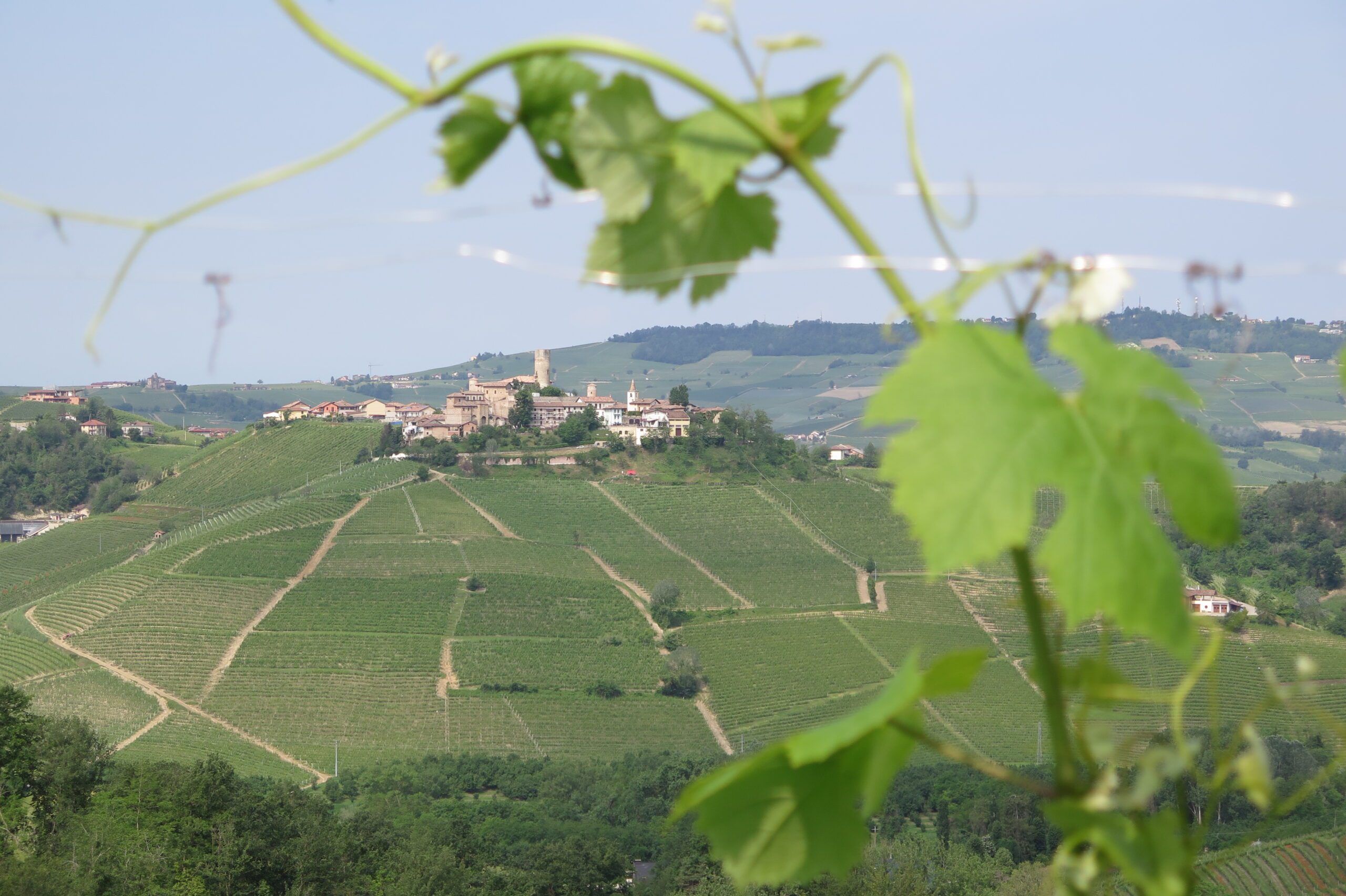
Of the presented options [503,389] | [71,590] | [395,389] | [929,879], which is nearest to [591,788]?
[929,879]

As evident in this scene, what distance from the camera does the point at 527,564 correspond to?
31.6m

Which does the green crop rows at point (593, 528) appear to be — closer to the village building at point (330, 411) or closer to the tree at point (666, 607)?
the tree at point (666, 607)

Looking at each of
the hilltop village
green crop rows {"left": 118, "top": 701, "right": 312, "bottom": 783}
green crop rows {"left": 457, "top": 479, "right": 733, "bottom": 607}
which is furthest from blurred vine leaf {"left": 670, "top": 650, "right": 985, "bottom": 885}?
the hilltop village

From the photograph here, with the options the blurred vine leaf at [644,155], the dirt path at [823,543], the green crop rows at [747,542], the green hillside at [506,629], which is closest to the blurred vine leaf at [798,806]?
the blurred vine leaf at [644,155]

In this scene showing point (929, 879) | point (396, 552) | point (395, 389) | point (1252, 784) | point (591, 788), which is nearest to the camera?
point (1252, 784)

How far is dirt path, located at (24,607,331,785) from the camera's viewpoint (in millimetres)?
23594

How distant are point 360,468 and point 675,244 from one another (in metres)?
39.6

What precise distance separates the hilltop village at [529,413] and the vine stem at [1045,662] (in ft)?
130

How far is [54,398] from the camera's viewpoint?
53594 millimetres

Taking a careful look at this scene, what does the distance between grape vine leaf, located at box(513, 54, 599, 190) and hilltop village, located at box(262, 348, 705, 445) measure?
3955cm

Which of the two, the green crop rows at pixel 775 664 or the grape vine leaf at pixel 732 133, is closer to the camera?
the grape vine leaf at pixel 732 133

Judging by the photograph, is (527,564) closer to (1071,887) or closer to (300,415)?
(300,415)

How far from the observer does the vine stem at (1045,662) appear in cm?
21

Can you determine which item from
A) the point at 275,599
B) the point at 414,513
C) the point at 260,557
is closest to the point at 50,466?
the point at 260,557
